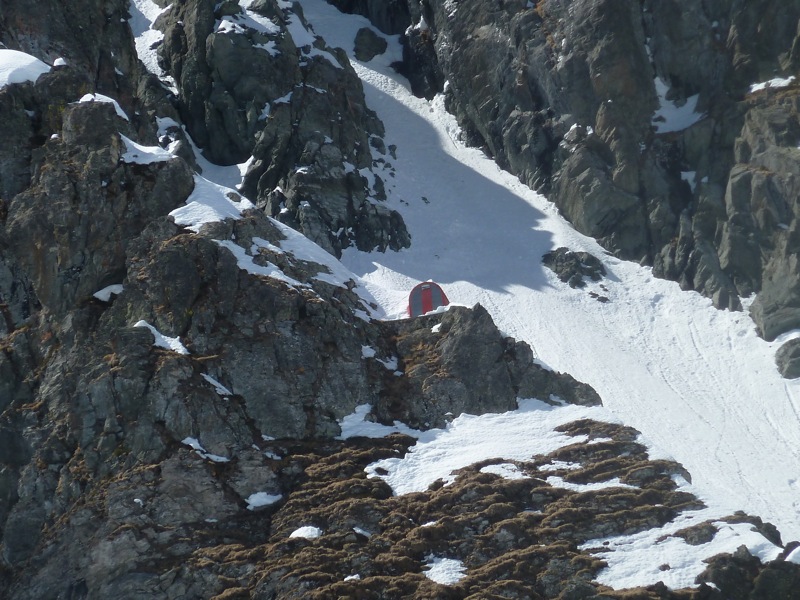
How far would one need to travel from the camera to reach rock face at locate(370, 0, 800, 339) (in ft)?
181

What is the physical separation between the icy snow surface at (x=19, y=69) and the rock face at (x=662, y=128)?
3065cm

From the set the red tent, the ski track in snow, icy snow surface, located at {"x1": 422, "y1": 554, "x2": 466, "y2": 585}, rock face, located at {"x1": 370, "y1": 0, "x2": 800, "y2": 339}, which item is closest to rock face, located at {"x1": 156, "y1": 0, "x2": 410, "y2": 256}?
the ski track in snow

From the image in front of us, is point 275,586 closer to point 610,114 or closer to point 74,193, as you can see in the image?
point 74,193

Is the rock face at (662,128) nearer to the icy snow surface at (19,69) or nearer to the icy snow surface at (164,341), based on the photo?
the icy snow surface at (164,341)

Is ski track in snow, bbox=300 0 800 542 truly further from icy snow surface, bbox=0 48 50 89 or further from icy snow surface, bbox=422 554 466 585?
icy snow surface, bbox=0 48 50 89

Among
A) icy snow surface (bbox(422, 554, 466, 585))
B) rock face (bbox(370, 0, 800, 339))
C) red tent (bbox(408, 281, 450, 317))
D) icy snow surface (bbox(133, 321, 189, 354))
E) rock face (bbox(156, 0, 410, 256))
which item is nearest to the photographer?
icy snow surface (bbox(422, 554, 466, 585))

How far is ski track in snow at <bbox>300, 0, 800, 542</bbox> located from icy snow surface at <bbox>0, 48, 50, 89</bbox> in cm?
1545

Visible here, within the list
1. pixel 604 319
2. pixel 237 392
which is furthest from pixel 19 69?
pixel 604 319

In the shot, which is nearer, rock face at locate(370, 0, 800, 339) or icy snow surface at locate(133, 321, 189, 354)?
icy snow surface at locate(133, 321, 189, 354)

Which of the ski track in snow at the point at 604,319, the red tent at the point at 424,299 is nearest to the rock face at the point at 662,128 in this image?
the ski track in snow at the point at 604,319

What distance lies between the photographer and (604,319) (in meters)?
54.6

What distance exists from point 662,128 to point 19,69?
34655mm

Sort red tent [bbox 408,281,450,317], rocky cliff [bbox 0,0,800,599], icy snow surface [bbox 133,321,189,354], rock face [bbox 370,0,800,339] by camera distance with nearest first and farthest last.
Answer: rocky cliff [bbox 0,0,800,599], icy snow surface [bbox 133,321,189,354], red tent [bbox 408,281,450,317], rock face [bbox 370,0,800,339]

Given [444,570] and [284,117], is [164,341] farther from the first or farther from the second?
[284,117]
